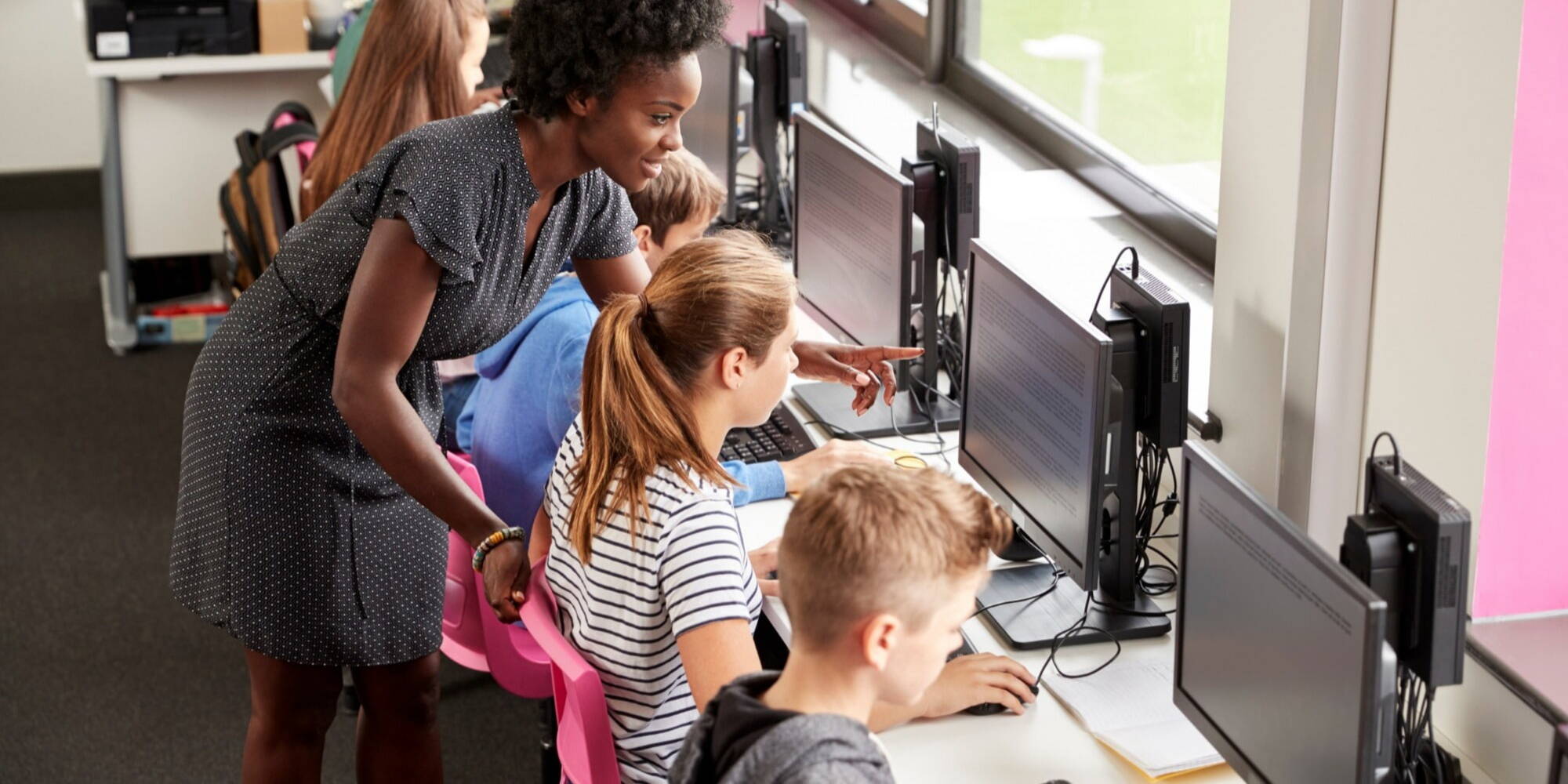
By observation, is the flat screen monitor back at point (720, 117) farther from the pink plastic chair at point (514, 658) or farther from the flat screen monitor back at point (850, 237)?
the pink plastic chair at point (514, 658)

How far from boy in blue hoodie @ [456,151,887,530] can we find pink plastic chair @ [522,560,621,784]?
506 mm

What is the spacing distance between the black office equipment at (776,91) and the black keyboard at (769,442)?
76cm

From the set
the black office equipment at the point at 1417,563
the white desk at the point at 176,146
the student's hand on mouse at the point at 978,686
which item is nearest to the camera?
the black office equipment at the point at 1417,563

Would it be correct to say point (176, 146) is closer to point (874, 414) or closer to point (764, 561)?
point (874, 414)

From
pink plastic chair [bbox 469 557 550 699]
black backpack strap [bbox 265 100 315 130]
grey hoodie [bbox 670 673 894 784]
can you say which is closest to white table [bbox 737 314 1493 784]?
grey hoodie [bbox 670 673 894 784]

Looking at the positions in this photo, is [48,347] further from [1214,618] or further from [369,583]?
[1214,618]

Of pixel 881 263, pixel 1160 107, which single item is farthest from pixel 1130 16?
pixel 881 263

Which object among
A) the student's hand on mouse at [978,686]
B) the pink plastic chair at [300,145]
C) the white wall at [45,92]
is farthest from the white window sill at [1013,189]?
the white wall at [45,92]

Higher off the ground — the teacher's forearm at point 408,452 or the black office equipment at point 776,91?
the black office equipment at point 776,91

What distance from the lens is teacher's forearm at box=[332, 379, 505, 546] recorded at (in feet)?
6.59

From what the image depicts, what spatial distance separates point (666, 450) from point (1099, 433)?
20.0 inches

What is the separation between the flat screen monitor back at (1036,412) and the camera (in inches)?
78.8

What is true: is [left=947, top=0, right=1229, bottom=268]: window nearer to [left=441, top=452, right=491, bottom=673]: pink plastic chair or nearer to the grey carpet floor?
[left=441, top=452, right=491, bottom=673]: pink plastic chair

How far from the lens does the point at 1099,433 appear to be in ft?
6.50
